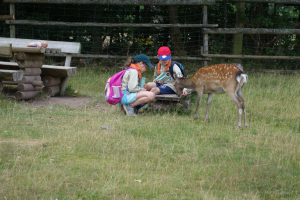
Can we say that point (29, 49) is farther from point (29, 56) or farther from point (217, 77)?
point (217, 77)

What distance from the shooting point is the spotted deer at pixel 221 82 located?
653 cm

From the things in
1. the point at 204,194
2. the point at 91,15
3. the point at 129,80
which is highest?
the point at 91,15

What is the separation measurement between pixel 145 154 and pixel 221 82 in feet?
8.05

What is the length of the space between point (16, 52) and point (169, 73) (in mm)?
3092

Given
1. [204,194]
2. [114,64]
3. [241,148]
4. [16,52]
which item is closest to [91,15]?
[114,64]

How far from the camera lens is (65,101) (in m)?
8.34

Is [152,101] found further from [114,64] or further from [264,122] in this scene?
[114,64]

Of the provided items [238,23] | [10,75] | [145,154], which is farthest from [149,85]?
[238,23]

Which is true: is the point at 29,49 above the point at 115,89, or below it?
above

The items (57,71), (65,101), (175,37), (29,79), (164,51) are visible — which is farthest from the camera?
(175,37)

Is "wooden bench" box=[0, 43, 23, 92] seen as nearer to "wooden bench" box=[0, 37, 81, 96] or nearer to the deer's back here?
"wooden bench" box=[0, 37, 81, 96]

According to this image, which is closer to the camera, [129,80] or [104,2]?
[129,80]

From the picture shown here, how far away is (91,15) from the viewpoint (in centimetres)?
1378

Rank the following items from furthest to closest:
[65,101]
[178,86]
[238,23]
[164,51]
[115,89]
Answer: [238,23], [65,101], [178,86], [164,51], [115,89]
